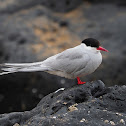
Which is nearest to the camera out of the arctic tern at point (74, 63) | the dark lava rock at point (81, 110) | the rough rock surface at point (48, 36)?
the dark lava rock at point (81, 110)

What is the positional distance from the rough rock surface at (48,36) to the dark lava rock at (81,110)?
12.2 feet

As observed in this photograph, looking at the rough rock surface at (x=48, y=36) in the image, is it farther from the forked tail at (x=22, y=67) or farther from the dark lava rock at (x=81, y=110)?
the dark lava rock at (x=81, y=110)

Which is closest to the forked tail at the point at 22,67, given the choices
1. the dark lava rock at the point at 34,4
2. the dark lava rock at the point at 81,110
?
the dark lava rock at the point at 81,110

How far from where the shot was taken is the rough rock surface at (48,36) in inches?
314

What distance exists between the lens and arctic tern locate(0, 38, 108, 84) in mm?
4250

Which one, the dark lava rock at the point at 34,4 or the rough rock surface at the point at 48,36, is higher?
the dark lava rock at the point at 34,4

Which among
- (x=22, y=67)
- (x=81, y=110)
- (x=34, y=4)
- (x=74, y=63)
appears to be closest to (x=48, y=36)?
(x=34, y=4)

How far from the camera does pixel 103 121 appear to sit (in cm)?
316

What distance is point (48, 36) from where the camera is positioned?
352 inches

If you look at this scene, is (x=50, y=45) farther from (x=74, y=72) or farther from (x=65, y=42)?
(x=74, y=72)

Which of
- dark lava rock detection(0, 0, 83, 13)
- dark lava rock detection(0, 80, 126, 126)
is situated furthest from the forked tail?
dark lava rock detection(0, 0, 83, 13)

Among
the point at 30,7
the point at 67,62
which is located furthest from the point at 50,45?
the point at 67,62

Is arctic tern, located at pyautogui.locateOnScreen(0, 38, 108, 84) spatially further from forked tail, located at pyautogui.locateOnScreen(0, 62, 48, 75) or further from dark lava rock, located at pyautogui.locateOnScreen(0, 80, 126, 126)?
dark lava rock, located at pyautogui.locateOnScreen(0, 80, 126, 126)

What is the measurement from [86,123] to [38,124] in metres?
0.49
